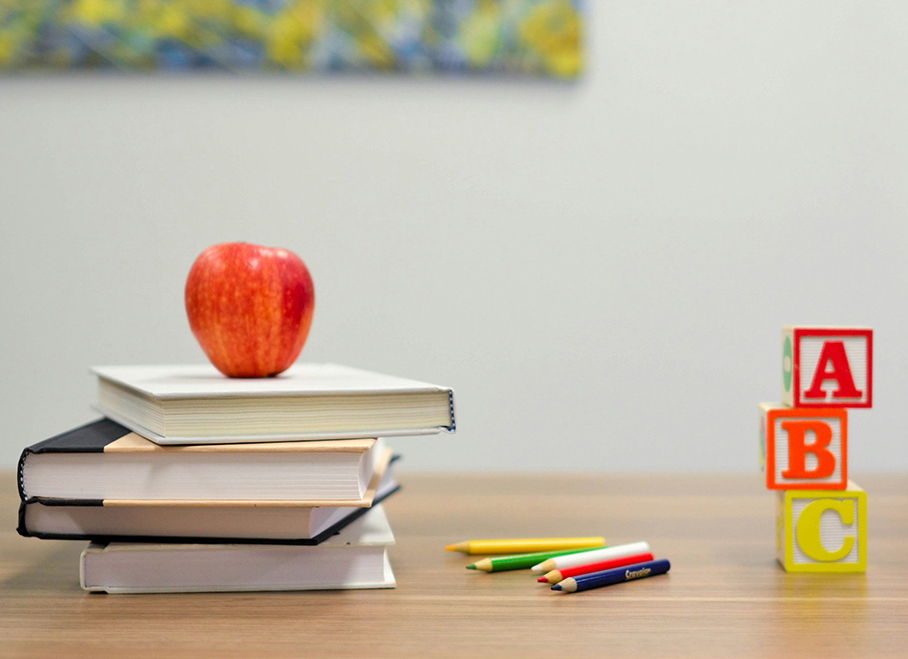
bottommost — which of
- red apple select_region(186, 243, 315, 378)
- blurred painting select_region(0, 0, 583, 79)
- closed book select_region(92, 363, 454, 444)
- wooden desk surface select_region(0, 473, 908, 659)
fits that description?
wooden desk surface select_region(0, 473, 908, 659)

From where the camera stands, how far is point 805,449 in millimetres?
596

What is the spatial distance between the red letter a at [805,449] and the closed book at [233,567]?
11.8 inches

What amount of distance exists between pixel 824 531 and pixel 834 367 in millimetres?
120

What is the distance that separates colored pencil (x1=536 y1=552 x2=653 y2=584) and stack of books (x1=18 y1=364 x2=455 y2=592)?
0.36 ft

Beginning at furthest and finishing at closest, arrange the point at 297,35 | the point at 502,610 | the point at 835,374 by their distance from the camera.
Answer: the point at 297,35
the point at 835,374
the point at 502,610

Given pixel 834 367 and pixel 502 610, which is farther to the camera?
pixel 834 367

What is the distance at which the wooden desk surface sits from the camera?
44 cm

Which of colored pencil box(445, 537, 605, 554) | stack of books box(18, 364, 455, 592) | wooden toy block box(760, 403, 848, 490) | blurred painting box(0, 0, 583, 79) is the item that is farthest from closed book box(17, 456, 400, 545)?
blurred painting box(0, 0, 583, 79)

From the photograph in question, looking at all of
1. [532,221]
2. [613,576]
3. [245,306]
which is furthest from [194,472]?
[532,221]

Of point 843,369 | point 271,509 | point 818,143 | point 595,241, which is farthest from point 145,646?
point 818,143

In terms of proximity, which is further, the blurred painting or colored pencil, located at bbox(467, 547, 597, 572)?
the blurred painting

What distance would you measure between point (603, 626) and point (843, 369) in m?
0.28

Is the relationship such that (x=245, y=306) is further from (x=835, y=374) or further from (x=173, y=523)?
(x=835, y=374)

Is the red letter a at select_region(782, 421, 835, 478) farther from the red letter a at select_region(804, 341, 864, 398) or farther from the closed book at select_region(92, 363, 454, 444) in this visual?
the closed book at select_region(92, 363, 454, 444)
